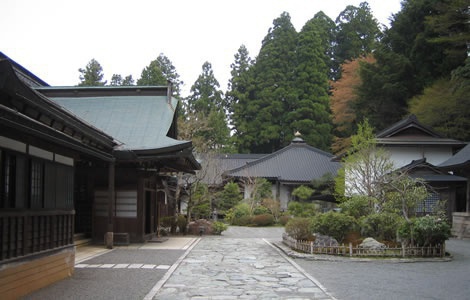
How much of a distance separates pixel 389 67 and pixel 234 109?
21.2 m

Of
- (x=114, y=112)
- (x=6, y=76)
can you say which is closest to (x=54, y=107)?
(x=6, y=76)

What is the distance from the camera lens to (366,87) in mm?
39438

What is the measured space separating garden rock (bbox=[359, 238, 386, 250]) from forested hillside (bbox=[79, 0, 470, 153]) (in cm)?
1640

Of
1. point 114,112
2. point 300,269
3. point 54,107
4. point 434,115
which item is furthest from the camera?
point 434,115

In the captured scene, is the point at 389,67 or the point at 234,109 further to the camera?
the point at 234,109

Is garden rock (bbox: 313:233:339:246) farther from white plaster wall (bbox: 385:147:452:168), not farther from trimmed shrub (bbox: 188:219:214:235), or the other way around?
white plaster wall (bbox: 385:147:452:168)

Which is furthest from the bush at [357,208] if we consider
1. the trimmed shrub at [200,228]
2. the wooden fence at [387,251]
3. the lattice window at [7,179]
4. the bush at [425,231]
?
the lattice window at [7,179]

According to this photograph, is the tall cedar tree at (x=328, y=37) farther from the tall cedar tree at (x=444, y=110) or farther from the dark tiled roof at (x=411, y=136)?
the dark tiled roof at (x=411, y=136)

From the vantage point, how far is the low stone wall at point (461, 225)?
22.5m

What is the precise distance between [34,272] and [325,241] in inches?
369

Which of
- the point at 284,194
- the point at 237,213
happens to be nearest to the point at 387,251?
the point at 237,213

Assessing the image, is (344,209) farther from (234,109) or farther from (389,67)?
(234,109)

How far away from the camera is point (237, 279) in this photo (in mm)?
10492

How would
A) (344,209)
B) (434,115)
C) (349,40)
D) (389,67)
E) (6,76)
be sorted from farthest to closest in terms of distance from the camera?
(349,40) → (389,67) → (434,115) → (344,209) → (6,76)
